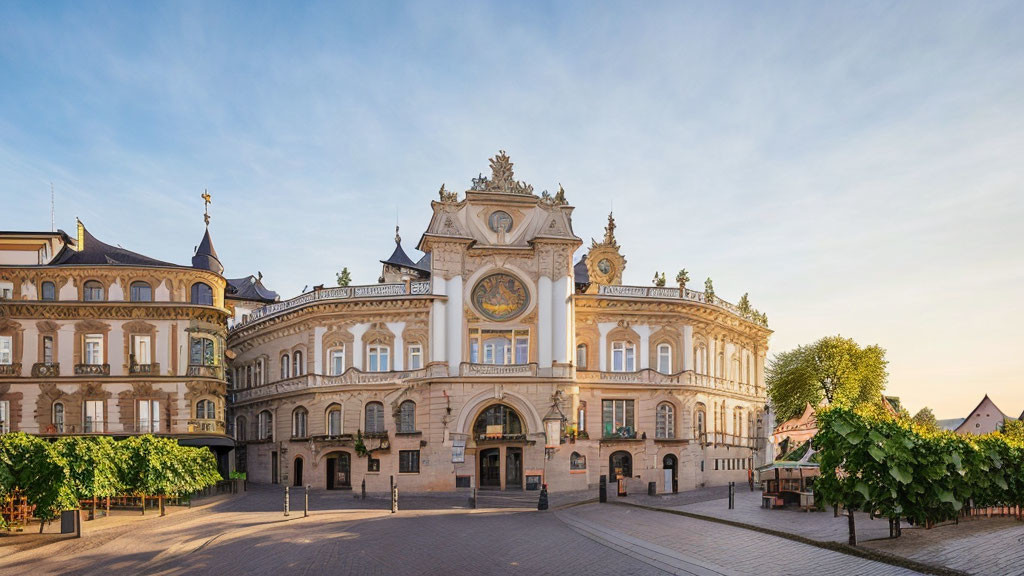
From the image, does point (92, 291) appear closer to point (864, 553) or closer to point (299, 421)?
point (299, 421)

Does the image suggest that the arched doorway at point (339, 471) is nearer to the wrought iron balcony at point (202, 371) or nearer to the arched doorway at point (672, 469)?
the wrought iron balcony at point (202, 371)

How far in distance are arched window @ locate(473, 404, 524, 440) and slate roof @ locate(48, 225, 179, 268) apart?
880 inches

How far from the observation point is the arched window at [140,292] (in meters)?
49.6

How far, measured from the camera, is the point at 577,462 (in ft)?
156

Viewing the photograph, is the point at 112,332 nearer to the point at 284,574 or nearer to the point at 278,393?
the point at 278,393

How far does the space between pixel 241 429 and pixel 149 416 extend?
486 inches

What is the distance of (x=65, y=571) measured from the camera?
21609 millimetres

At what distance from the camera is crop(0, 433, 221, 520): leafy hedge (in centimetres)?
2672

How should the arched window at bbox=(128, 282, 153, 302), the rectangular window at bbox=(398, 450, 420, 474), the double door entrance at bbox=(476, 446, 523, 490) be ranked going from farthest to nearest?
the arched window at bbox=(128, 282, 153, 302), the double door entrance at bbox=(476, 446, 523, 490), the rectangular window at bbox=(398, 450, 420, 474)

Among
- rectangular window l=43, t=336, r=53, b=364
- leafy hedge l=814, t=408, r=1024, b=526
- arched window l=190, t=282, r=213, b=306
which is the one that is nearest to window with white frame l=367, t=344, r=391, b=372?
arched window l=190, t=282, r=213, b=306

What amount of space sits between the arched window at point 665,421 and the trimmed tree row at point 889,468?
88.9 ft

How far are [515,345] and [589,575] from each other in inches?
1170

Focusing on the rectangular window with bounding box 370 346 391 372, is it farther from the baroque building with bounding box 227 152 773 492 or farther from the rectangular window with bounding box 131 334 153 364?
the rectangular window with bounding box 131 334 153 364

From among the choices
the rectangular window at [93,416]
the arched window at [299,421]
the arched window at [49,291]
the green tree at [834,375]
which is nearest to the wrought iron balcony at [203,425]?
the arched window at [299,421]
